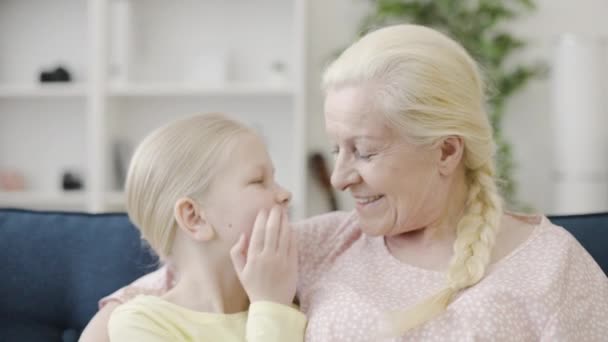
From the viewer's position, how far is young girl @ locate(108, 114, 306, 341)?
144 centimetres

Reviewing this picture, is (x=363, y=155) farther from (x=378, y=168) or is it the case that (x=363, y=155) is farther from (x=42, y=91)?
(x=42, y=91)

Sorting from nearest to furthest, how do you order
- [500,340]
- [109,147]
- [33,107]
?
[500,340]
[109,147]
[33,107]

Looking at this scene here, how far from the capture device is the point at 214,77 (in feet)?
13.7

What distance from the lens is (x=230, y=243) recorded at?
4.99ft

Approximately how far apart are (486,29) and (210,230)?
2.93 m

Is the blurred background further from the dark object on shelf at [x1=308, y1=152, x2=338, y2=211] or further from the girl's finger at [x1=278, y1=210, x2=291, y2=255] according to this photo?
the girl's finger at [x1=278, y1=210, x2=291, y2=255]

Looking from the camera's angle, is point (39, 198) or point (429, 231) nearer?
point (429, 231)

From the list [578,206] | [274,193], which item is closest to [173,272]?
[274,193]

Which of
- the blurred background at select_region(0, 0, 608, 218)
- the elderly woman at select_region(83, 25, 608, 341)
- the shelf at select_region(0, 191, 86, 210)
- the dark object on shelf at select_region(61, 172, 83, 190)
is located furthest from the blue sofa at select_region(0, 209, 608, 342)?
the dark object on shelf at select_region(61, 172, 83, 190)

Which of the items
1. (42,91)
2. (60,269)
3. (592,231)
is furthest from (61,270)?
(42,91)

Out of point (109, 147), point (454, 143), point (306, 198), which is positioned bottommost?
point (306, 198)

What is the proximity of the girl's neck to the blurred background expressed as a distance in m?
2.44

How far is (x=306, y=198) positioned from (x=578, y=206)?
1420 millimetres

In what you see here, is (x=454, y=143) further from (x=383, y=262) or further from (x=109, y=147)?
(x=109, y=147)
